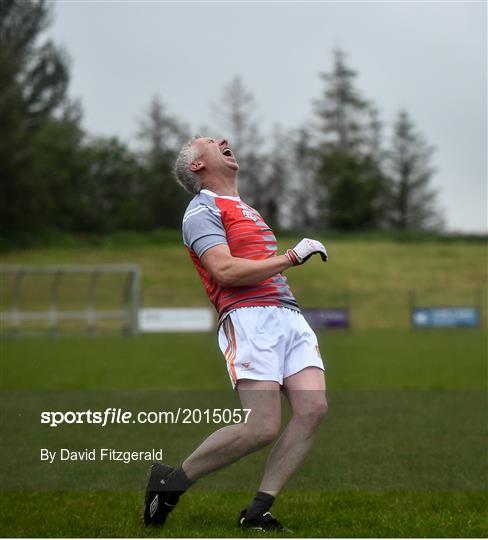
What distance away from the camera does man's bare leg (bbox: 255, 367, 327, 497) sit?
16.3 ft

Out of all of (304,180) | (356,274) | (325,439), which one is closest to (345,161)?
(304,180)

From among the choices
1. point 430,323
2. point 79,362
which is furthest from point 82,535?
point 430,323

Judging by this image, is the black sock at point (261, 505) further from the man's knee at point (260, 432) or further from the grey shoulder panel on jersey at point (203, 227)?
the grey shoulder panel on jersey at point (203, 227)

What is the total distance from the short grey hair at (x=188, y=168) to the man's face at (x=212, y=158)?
2cm

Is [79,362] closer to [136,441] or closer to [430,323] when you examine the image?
[136,441]

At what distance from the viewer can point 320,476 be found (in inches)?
278

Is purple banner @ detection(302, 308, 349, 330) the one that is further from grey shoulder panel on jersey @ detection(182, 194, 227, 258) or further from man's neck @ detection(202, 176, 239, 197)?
grey shoulder panel on jersey @ detection(182, 194, 227, 258)

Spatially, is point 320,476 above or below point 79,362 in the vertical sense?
above

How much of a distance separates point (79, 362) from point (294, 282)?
101 feet

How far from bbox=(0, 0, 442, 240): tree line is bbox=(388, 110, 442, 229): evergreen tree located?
0.25ft

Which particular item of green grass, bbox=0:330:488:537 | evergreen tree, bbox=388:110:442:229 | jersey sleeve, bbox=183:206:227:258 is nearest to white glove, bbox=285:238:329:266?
jersey sleeve, bbox=183:206:227:258

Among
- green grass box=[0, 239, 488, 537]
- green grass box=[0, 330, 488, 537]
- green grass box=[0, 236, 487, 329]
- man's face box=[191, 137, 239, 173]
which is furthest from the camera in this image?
green grass box=[0, 236, 487, 329]

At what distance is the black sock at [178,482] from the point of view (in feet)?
16.6

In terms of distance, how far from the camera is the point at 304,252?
15.7 feet
